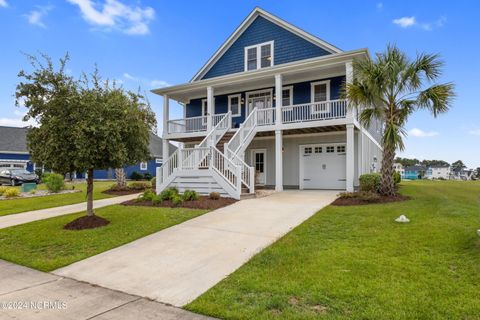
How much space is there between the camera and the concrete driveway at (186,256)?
4449mm

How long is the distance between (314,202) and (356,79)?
4.86 m

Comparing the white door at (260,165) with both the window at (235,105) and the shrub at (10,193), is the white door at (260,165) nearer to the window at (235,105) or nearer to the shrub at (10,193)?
the window at (235,105)

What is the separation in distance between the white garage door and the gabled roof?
5136 millimetres

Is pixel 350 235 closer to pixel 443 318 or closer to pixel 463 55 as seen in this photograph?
pixel 443 318

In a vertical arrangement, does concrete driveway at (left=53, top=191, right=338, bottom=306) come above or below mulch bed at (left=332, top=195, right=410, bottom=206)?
below

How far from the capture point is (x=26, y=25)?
1370cm

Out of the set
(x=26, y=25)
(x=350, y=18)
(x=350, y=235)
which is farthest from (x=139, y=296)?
(x=350, y=18)

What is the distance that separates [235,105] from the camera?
61.3 feet

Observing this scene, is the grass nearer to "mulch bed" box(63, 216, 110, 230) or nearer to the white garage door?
"mulch bed" box(63, 216, 110, 230)

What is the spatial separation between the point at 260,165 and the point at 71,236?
1226 cm

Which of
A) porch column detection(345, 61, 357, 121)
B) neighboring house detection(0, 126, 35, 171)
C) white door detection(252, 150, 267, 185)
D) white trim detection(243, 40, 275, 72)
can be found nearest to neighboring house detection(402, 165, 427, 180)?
white door detection(252, 150, 267, 185)

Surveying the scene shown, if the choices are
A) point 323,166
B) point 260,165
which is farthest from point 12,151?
point 323,166

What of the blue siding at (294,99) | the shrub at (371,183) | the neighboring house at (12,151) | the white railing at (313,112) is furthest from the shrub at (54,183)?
the shrub at (371,183)

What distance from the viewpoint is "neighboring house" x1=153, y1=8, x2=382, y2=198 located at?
1307cm
